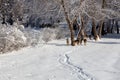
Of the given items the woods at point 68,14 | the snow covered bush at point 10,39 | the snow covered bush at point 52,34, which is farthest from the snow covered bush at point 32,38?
the snow covered bush at point 10,39

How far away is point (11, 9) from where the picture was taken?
53562 millimetres

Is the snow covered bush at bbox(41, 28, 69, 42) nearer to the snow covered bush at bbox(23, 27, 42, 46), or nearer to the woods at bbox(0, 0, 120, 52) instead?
the woods at bbox(0, 0, 120, 52)

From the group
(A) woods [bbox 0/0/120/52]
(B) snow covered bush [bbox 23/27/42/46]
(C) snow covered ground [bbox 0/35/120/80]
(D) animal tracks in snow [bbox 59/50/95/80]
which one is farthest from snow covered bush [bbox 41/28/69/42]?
(D) animal tracks in snow [bbox 59/50/95/80]

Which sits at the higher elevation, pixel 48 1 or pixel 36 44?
pixel 48 1

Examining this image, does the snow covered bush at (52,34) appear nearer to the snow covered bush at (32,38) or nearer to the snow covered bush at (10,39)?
the snow covered bush at (32,38)

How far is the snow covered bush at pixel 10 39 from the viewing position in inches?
1007

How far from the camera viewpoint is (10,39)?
26.1 m

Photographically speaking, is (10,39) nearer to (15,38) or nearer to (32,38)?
(15,38)

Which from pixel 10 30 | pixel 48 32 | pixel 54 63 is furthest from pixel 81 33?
pixel 54 63

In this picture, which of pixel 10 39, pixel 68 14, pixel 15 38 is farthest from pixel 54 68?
pixel 68 14

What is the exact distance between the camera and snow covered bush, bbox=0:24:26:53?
25570 mm

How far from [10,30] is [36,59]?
6692mm

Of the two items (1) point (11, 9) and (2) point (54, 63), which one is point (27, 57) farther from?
(1) point (11, 9)

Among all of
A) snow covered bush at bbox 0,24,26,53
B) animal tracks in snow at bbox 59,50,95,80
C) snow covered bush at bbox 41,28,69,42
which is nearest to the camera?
animal tracks in snow at bbox 59,50,95,80
